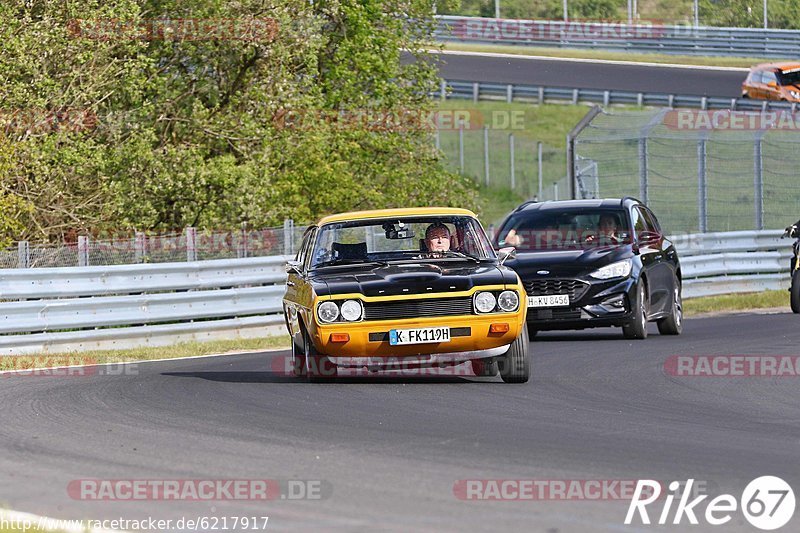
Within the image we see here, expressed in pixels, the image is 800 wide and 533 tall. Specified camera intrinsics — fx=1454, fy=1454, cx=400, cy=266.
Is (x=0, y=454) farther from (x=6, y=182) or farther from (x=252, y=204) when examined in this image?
(x=252, y=204)

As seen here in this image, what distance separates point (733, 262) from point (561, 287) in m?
9.48

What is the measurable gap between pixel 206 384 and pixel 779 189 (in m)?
16.7

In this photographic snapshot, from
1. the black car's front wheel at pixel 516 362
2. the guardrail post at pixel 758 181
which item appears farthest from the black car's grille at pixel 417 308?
the guardrail post at pixel 758 181

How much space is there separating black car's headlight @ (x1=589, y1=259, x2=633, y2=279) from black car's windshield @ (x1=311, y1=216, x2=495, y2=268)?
11.9ft

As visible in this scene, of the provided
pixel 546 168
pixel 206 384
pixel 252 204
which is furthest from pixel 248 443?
pixel 546 168

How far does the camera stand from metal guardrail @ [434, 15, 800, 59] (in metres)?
52.3

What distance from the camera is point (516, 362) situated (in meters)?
11.4

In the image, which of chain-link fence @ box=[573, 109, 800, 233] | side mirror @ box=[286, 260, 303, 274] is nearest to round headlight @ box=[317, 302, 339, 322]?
side mirror @ box=[286, 260, 303, 274]

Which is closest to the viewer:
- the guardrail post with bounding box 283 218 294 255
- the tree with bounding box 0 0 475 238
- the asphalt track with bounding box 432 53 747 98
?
the guardrail post with bounding box 283 218 294 255

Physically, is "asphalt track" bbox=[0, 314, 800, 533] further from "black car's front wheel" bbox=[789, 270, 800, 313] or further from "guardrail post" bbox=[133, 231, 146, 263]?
"black car's front wheel" bbox=[789, 270, 800, 313]

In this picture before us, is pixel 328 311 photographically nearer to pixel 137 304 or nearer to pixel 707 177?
pixel 137 304

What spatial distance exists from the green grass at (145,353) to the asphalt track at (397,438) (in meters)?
2.42

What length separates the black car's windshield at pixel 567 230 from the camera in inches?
661

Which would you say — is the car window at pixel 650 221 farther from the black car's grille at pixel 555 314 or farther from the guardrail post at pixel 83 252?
the guardrail post at pixel 83 252
